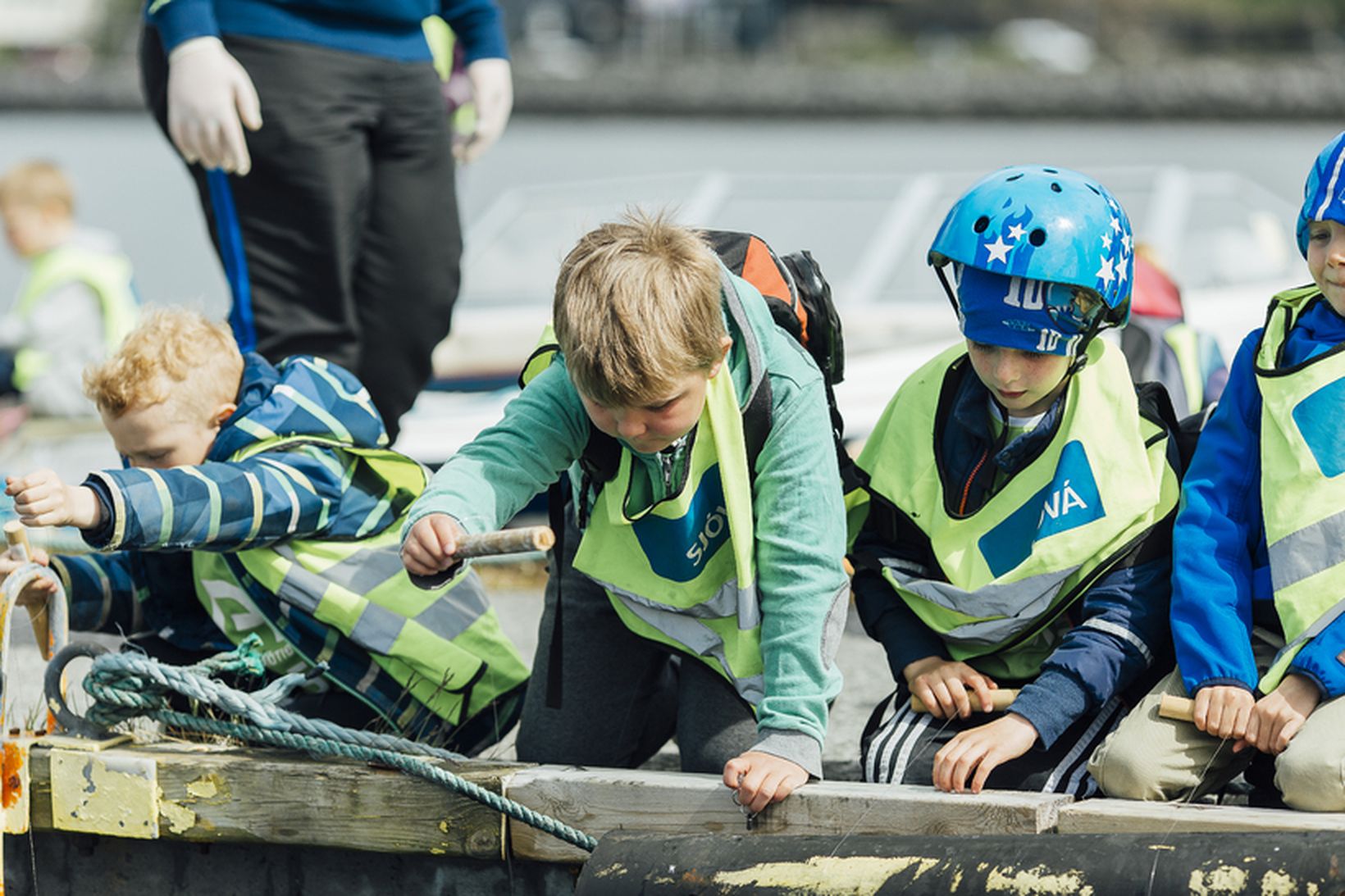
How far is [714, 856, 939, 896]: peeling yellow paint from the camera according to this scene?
2402 mm

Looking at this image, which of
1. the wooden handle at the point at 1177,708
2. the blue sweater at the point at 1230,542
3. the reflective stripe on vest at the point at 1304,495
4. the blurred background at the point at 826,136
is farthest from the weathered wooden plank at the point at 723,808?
the blurred background at the point at 826,136

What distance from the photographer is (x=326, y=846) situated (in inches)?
113

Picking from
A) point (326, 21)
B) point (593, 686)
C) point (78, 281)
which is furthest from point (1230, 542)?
point (78, 281)

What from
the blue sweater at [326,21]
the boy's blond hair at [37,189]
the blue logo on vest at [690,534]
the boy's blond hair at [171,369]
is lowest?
the boy's blond hair at [37,189]

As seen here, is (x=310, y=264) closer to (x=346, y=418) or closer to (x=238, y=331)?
(x=238, y=331)

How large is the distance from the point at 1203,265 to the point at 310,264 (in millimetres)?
5543

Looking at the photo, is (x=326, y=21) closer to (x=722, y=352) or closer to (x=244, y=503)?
(x=244, y=503)

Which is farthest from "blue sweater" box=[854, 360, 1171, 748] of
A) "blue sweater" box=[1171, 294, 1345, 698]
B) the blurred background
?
the blurred background

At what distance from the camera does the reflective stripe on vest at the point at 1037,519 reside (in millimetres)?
2793

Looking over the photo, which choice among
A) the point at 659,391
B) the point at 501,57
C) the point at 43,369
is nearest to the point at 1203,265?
the point at 501,57

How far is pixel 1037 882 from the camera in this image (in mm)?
2309

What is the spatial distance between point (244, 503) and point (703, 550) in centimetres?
80

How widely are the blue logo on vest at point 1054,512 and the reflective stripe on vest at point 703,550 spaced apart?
16.3 inches

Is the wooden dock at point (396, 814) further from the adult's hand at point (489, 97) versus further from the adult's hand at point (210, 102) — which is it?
the adult's hand at point (489, 97)
